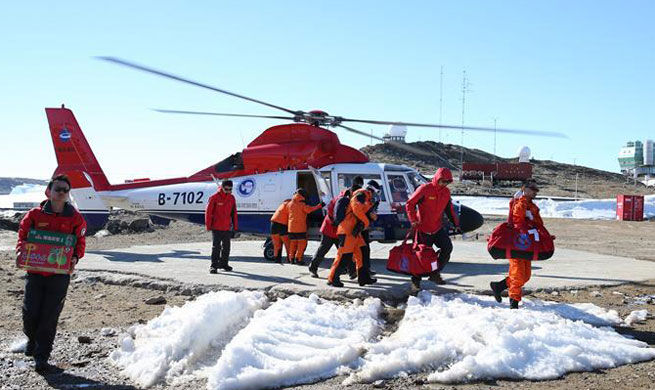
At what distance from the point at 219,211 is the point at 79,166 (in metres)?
→ 5.83

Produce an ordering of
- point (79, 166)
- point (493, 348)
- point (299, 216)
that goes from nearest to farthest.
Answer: point (493, 348), point (299, 216), point (79, 166)

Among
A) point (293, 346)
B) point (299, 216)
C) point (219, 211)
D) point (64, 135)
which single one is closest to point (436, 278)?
point (299, 216)

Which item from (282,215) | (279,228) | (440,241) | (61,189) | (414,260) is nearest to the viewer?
(61,189)

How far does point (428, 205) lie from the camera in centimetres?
812

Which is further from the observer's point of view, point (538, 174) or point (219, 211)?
point (538, 174)

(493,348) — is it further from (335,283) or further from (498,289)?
(335,283)

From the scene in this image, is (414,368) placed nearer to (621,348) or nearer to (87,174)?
(621,348)

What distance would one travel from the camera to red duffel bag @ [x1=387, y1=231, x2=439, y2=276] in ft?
25.4

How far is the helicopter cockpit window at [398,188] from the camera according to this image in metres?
11.9

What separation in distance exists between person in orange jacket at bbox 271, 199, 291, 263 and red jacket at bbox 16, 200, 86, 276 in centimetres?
610

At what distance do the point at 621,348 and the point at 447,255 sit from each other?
307 centimetres

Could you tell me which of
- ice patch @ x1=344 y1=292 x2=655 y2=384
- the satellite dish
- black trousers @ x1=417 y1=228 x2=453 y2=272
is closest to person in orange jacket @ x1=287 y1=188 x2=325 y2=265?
black trousers @ x1=417 y1=228 x2=453 y2=272

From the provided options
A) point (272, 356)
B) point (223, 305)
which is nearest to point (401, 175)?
point (223, 305)

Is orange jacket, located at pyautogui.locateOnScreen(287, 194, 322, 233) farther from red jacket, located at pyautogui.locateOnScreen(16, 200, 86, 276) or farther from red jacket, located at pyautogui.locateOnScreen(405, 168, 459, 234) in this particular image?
red jacket, located at pyautogui.locateOnScreen(16, 200, 86, 276)
